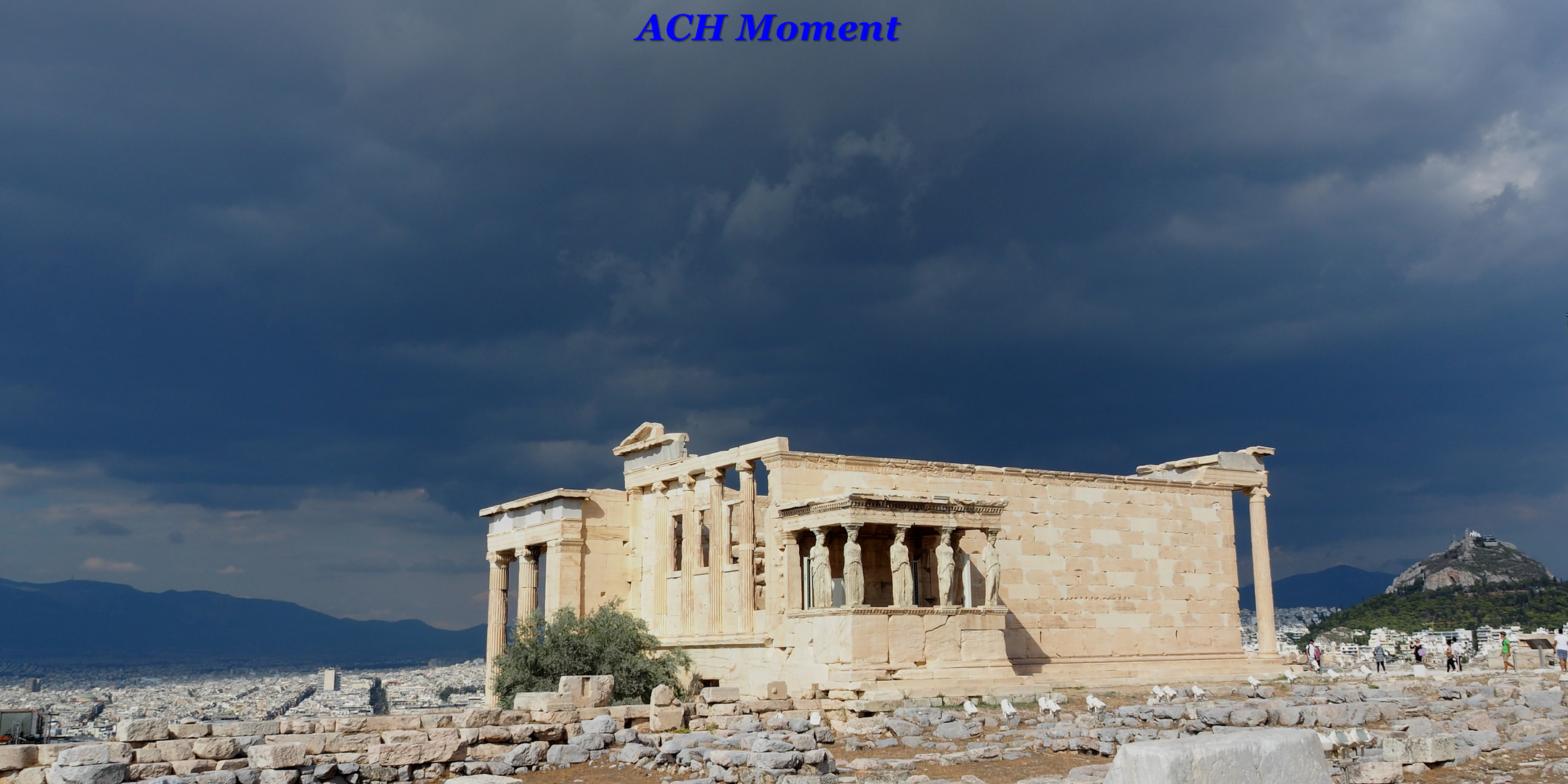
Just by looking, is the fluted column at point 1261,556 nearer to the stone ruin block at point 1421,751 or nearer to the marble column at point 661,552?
the marble column at point 661,552

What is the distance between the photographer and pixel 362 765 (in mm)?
13836

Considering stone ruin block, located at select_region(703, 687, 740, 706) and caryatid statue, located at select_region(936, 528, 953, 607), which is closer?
stone ruin block, located at select_region(703, 687, 740, 706)

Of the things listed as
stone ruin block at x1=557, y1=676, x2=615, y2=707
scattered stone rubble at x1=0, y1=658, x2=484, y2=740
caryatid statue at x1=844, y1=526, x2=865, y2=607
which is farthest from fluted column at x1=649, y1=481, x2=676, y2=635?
stone ruin block at x1=557, y1=676, x2=615, y2=707

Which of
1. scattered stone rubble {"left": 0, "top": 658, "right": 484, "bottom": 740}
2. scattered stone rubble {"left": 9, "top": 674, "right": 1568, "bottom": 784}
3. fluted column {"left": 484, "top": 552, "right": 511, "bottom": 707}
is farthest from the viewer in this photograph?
scattered stone rubble {"left": 0, "top": 658, "right": 484, "bottom": 740}

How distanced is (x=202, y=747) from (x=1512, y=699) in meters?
18.2

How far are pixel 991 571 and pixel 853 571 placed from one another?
310 cm

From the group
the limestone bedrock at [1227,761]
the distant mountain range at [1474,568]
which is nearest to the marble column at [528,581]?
the limestone bedrock at [1227,761]

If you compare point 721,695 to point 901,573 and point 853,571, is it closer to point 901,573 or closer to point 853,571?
point 853,571

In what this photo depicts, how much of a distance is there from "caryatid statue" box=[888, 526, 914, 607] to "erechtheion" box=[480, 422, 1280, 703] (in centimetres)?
4

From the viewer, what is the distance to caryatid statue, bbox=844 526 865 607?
885 inches

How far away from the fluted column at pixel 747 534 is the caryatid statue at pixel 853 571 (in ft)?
11.1

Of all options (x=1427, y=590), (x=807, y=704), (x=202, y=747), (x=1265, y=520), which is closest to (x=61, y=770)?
(x=202, y=747)

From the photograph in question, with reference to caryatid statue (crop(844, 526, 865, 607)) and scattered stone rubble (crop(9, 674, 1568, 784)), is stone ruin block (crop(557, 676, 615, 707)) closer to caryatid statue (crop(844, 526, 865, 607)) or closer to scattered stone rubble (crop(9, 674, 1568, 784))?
scattered stone rubble (crop(9, 674, 1568, 784))

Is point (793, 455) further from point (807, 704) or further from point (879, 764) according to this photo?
point (879, 764)
